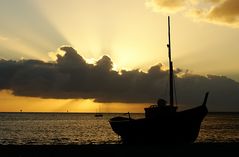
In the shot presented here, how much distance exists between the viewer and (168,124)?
3844cm

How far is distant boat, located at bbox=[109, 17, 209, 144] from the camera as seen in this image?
38219 millimetres

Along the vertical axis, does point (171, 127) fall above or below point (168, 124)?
below

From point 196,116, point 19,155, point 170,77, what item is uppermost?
point 170,77

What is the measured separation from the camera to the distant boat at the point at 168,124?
3822cm

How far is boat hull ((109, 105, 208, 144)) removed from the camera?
3819 centimetres

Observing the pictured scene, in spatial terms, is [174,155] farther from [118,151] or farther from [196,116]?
[196,116]

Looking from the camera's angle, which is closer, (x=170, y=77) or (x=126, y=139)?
(x=170, y=77)

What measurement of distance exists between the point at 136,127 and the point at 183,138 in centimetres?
447

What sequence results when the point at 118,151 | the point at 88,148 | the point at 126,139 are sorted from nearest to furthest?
the point at 118,151 → the point at 88,148 → the point at 126,139

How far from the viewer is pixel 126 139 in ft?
140

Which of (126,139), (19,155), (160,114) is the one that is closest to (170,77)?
(160,114)

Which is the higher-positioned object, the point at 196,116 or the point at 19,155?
the point at 196,116

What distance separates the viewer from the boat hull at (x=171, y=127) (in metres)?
38.2

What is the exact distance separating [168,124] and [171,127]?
15.0 inches
